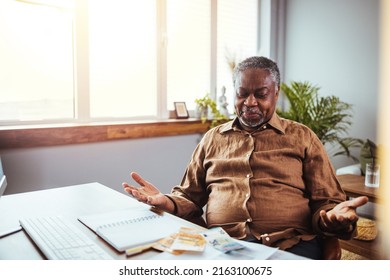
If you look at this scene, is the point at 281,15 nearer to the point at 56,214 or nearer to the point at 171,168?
the point at 171,168

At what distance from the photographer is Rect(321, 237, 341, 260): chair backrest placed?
120cm

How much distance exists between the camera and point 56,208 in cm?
128

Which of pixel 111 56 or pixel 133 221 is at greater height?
pixel 111 56

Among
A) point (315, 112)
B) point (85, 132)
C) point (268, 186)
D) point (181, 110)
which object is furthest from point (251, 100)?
point (315, 112)

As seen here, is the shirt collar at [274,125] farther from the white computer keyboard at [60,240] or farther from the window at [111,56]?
the window at [111,56]

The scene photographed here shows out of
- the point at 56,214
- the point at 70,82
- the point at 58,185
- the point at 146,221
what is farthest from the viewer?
the point at 70,82

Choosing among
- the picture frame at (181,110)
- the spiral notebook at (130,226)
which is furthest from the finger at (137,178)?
the picture frame at (181,110)

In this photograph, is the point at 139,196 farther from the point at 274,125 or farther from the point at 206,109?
the point at 206,109

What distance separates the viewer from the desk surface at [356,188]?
2.26 meters

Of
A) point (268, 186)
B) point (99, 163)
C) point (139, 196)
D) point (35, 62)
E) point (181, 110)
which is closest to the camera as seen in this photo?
point (139, 196)

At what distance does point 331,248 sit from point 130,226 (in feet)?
2.20
